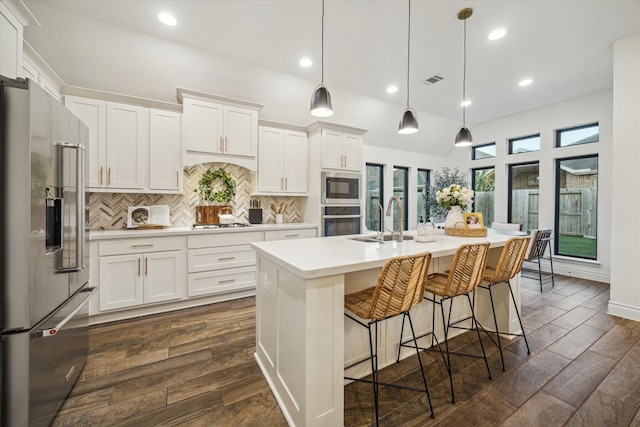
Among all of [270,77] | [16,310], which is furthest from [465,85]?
[16,310]

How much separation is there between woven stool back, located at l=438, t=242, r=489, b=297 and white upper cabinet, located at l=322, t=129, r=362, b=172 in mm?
2654

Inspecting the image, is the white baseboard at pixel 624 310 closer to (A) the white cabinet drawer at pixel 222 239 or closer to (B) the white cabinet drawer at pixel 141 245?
(A) the white cabinet drawer at pixel 222 239

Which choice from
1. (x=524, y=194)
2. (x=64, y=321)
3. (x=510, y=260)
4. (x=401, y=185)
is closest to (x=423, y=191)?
(x=401, y=185)

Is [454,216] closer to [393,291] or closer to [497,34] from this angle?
[393,291]

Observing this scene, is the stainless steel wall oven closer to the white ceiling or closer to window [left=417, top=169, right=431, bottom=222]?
the white ceiling

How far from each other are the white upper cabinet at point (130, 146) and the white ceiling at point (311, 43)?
35 cm

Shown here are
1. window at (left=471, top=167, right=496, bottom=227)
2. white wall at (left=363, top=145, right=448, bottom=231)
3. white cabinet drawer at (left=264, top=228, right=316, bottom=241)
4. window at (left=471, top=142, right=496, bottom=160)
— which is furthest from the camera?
window at (left=471, top=167, right=496, bottom=227)

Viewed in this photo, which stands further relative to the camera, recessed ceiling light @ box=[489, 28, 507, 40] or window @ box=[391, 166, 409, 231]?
window @ box=[391, 166, 409, 231]

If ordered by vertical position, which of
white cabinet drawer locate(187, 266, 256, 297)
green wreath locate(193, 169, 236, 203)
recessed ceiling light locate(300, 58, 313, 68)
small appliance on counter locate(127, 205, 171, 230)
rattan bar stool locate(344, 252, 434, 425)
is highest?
recessed ceiling light locate(300, 58, 313, 68)

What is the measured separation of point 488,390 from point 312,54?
142 inches

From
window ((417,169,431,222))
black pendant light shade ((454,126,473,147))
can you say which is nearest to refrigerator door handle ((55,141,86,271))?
black pendant light shade ((454,126,473,147))

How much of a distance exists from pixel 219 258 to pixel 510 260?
305cm

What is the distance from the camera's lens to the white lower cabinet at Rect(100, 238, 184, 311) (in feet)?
8.96

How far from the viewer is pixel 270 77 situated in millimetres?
3537
